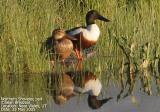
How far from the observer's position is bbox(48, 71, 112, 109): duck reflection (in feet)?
21.9

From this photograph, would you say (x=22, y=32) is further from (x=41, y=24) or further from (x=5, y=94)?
(x=5, y=94)

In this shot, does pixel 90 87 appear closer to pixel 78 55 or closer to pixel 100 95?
pixel 100 95

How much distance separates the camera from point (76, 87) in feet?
23.9

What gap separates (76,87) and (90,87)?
17cm

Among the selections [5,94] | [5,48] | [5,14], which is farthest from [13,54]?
[5,94]

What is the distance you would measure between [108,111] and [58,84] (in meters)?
1.42

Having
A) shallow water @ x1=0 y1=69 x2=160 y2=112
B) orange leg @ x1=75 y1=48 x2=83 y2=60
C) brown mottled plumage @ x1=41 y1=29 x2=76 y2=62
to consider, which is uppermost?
brown mottled plumage @ x1=41 y1=29 x2=76 y2=62

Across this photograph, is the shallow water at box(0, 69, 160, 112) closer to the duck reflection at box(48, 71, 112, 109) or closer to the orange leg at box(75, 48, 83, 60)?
the duck reflection at box(48, 71, 112, 109)

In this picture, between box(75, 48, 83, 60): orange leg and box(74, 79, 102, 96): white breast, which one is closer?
box(74, 79, 102, 96): white breast

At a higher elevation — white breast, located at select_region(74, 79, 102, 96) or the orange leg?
the orange leg

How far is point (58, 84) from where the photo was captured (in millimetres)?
7461

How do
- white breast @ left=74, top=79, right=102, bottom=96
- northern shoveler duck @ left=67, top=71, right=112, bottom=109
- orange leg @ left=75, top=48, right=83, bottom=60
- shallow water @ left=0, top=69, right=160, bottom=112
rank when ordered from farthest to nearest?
orange leg @ left=75, top=48, right=83, bottom=60, white breast @ left=74, top=79, right=102, bottom=96, northern shoveler duck @ left=67, top=71, right=112, bottom=109, shallow water @ left=0, top=69, right=160, bottom=112

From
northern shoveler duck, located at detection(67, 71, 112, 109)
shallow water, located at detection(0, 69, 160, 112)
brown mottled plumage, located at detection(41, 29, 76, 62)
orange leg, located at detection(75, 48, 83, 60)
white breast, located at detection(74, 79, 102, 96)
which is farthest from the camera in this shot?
orange leg, located at detection(75, 48, 83, 60)

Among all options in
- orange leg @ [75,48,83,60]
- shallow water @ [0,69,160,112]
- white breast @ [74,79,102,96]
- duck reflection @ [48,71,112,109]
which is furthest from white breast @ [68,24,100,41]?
white breast @ [74,79,102,96]
